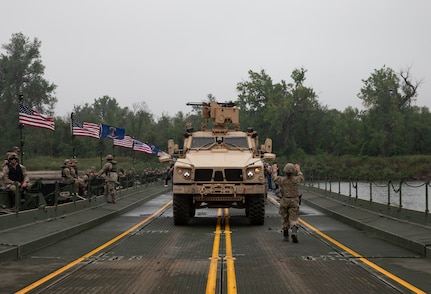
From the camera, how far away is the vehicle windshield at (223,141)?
18672 mm

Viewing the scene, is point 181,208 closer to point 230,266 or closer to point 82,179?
point 230,266

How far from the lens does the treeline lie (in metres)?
94.0

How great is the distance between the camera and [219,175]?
16.1 metres

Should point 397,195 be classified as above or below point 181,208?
above

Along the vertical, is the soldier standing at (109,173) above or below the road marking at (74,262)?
above

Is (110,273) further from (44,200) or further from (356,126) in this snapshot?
(356,126)

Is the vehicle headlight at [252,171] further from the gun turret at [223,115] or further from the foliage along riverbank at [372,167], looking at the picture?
the foliage along riverbank at [372,167]

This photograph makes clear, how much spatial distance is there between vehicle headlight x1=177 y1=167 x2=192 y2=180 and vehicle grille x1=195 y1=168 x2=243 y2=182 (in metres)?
0.20

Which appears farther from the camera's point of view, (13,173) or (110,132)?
(110,132)

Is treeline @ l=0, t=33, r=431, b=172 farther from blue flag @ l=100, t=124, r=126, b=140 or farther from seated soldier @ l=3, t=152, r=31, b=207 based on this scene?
seated soldier @ l=3, t=152, r=31, b=207

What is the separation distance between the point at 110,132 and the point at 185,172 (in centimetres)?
1652

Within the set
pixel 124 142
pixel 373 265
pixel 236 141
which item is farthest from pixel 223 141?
pixel 124 142

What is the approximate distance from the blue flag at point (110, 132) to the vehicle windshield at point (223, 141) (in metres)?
12.2

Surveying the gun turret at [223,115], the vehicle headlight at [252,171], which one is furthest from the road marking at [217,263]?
the gun turret at [223,115]
